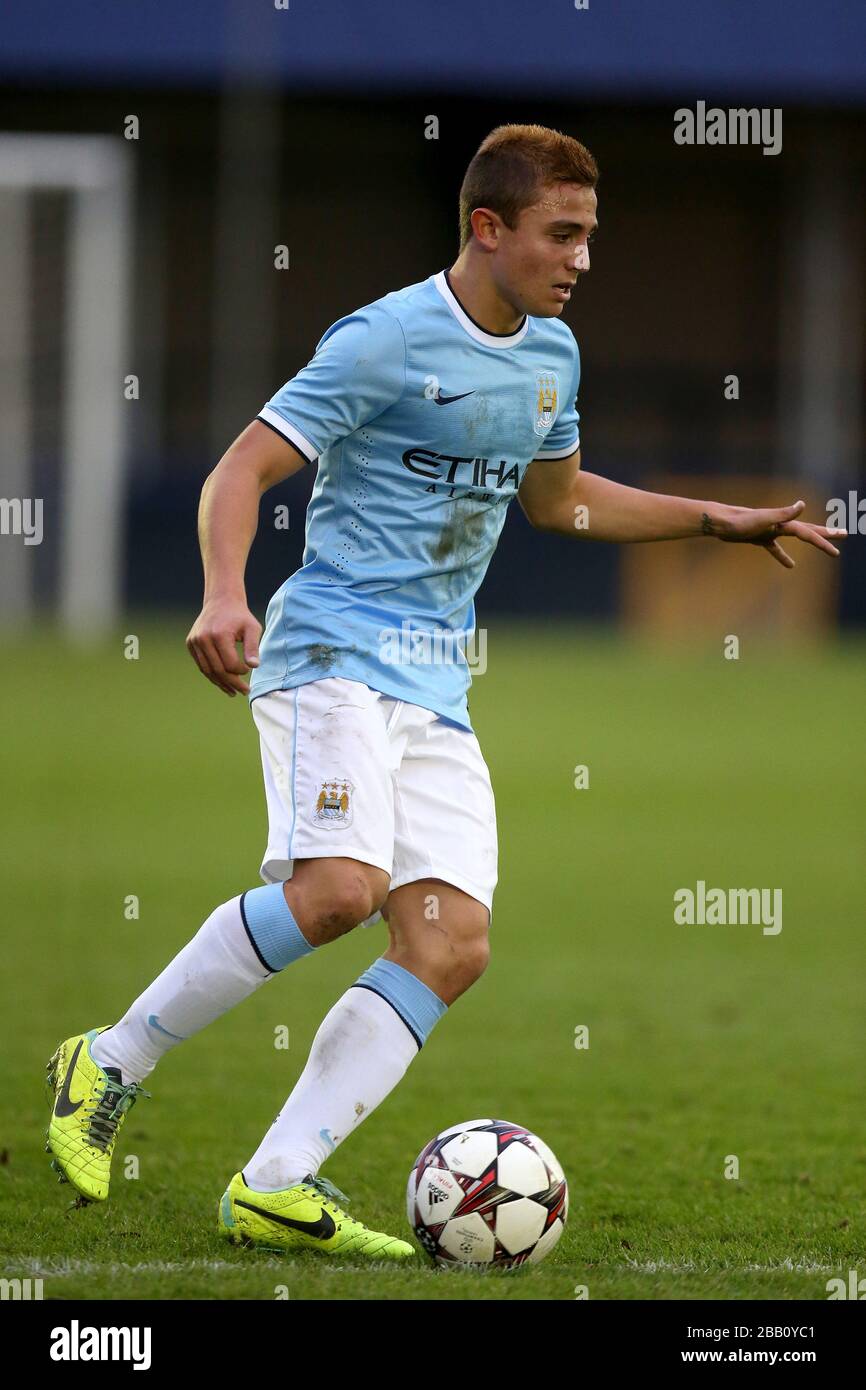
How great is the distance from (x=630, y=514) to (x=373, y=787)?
3.38 ft

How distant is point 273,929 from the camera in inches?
145

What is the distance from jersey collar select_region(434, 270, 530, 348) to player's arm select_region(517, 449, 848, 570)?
40 centimetres

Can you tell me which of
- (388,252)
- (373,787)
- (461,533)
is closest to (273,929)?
(373,787)

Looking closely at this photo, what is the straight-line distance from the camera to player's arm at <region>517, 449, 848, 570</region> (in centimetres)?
432

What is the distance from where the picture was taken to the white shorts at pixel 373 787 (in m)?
3.68

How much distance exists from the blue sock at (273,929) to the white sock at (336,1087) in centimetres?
19

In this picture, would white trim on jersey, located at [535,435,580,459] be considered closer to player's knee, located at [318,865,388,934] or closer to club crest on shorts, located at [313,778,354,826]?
club crest on shorts, located at [313,778,354,826]

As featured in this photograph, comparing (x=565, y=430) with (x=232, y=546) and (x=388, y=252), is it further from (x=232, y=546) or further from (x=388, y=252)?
(x=388, y=252)

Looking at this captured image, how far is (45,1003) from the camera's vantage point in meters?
6.27

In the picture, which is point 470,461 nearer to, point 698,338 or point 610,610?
point 610,610

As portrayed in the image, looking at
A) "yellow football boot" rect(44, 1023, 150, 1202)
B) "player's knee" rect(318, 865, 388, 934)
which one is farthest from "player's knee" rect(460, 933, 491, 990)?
"yellow football boot" rect(44, 1023, 150, 1202)

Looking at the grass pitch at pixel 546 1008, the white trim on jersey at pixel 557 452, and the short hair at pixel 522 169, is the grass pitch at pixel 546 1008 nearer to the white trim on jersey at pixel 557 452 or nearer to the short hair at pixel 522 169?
the white trim on jersey at pixel 557 452

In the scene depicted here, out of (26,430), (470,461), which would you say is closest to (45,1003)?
(470,461)
